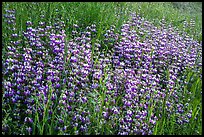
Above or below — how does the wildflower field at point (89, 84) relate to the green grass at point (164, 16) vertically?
below

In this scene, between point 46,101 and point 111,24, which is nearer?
point 46,101

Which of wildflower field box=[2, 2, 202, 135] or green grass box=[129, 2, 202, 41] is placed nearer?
wildflower field box=[2, 2, 202, 135]

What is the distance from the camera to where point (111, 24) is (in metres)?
4.65

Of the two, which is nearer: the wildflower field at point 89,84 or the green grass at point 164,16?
the wildflower field at point 89,84

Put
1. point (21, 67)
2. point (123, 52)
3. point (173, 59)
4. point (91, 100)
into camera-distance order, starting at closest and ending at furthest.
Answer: point (91, 100)
point (21, 67)
point (123, 52)
point (173, 59)

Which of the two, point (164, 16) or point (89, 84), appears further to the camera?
point (164, 16)

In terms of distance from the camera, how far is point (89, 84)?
3170 mm

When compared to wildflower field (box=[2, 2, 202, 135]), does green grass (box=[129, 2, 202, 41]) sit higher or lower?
higher

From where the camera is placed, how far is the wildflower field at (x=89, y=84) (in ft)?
8.56

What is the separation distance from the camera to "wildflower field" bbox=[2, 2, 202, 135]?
2.61 metres

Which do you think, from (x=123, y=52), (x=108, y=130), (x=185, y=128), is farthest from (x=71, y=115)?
(x=123, y=52)

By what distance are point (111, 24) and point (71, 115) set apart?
234 cm

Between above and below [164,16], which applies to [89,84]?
below

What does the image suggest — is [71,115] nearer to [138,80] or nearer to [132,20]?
[138,80]
